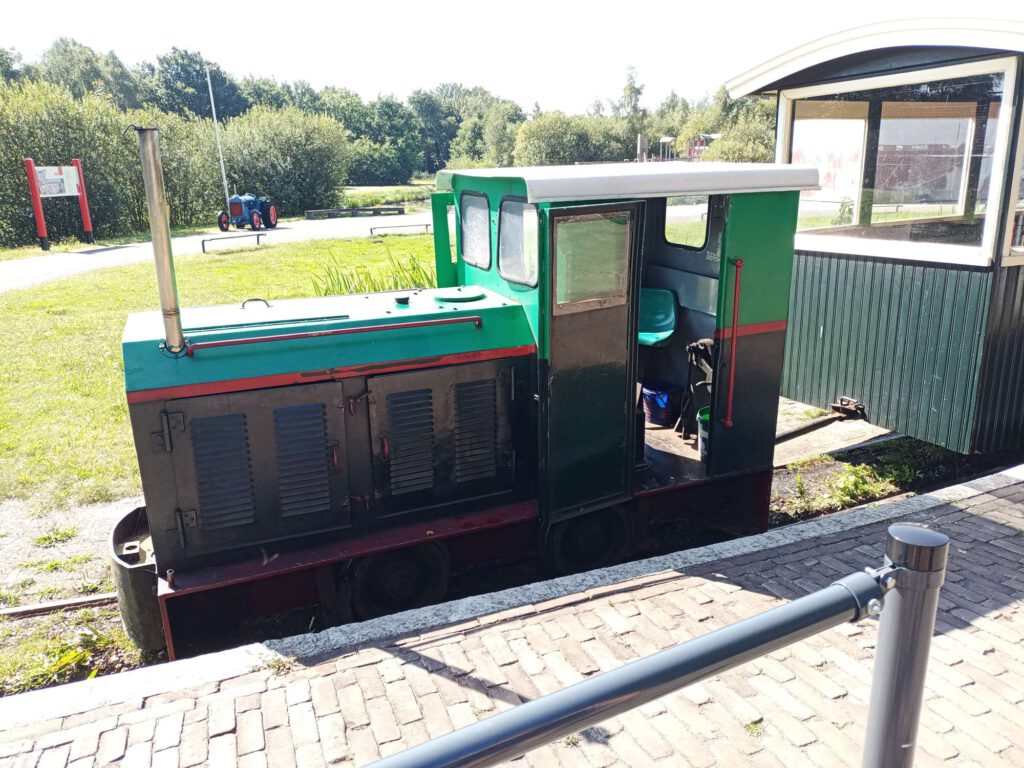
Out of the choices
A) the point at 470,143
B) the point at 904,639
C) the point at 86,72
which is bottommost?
the point at 904,639

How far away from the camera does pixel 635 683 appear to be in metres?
1.45

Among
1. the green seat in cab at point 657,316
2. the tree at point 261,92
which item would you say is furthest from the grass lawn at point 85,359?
the tree at point 261,92

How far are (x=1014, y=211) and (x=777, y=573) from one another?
12.4 feet

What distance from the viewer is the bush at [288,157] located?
35.4 metres

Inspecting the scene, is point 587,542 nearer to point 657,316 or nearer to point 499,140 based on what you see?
point 657,316

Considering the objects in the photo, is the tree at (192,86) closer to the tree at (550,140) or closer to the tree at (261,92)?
the tree at (261,92)

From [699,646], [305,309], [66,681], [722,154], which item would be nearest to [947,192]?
[305,309]

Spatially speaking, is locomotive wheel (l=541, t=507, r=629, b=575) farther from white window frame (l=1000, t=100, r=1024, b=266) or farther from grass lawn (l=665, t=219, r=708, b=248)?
white window frame (l=1000, t=100, r=1024, b=266)

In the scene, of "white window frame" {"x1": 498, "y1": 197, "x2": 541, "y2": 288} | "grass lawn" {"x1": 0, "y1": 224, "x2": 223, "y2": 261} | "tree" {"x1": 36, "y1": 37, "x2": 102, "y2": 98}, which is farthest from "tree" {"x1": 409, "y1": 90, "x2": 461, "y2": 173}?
"white window frame" {"x1": 498, "y1": 197, "x2": 541, "y2": 288}

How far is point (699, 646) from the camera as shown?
1.53m

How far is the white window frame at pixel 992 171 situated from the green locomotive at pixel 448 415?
2.03 meters

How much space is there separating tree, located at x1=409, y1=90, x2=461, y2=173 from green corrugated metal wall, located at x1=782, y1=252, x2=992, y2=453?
69356 millimetres

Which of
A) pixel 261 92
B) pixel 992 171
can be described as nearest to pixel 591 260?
pixel 992 171

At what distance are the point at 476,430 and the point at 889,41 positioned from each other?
16.2 feet
